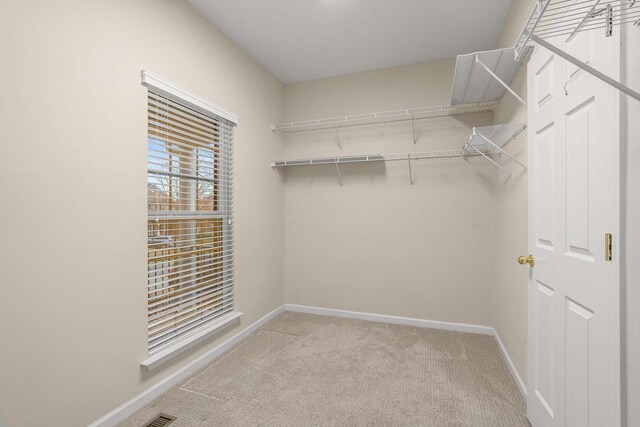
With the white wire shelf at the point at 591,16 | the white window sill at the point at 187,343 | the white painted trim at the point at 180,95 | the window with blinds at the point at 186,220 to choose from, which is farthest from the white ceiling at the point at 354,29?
the white window sill at the point at 187,343

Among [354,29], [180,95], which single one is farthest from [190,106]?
[354,29]

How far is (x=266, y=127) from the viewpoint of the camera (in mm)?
3184

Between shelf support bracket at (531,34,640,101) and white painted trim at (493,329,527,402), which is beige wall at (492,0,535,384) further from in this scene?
shelf support bracket at (531,34,640,101)

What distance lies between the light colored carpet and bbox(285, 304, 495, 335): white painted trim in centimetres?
8

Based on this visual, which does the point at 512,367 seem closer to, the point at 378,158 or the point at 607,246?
the point at 607,246

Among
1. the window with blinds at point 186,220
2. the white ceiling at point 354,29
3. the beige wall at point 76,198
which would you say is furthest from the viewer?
the white ceiling at point 354,29

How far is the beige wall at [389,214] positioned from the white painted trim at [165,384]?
39.4 inches

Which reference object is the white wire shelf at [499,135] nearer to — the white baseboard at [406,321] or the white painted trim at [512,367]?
the white painted trim at [512,367]

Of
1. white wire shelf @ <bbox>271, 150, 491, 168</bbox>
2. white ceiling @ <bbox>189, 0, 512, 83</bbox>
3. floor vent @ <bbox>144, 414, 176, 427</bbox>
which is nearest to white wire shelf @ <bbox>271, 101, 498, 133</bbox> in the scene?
white wire shelf @ <bbox>271, 150, 491, 168</bbox>

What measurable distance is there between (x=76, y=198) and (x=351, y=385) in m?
1.94

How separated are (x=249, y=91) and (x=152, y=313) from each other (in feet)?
6.74

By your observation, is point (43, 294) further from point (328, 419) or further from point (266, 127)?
point (266, 127)

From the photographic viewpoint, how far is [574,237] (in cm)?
122

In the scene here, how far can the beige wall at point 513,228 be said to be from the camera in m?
1.95
